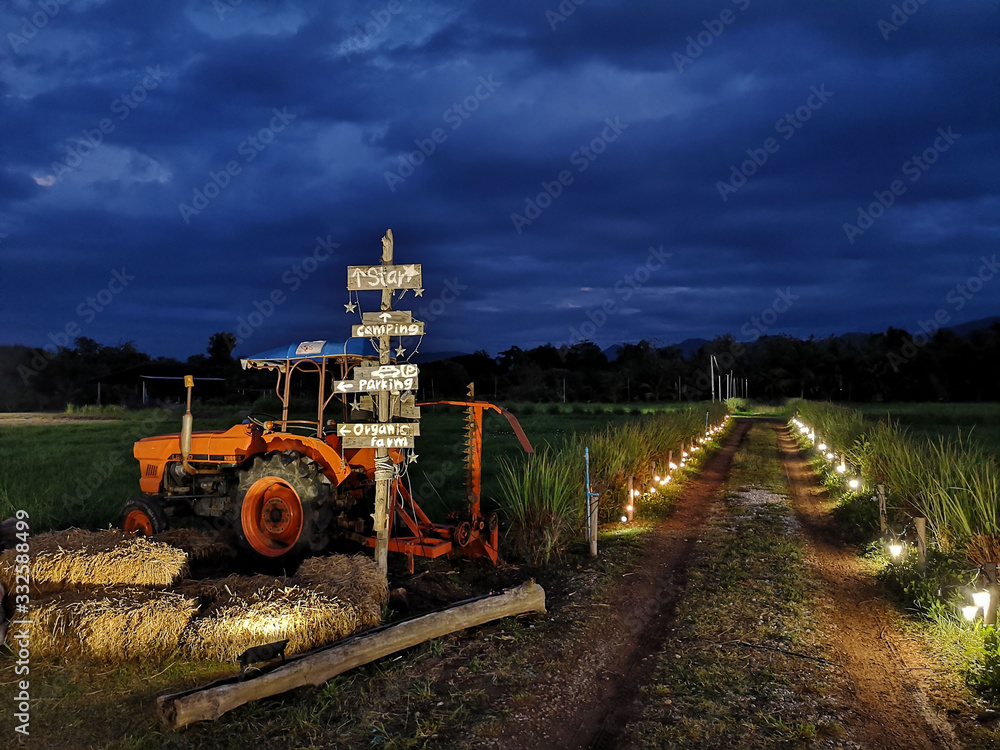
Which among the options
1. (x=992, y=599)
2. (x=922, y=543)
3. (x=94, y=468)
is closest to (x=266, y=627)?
(x=992, y=599)

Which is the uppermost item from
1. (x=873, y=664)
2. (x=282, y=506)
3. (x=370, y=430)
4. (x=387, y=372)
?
(x=387, y=372)

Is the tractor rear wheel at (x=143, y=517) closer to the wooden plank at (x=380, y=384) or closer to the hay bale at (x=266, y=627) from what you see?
the hay bale at (x=266, y=627)

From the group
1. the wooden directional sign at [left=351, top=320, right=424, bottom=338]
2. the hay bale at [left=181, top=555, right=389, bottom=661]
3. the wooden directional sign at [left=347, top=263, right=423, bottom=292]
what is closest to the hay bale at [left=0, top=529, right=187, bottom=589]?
the hay bale at [left=181, top=555, right=389, bottom=661]

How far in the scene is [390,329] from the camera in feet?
19.0

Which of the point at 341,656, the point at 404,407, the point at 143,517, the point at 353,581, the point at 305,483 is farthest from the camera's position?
the point at 143,517

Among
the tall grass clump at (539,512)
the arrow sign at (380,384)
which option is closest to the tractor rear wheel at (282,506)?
the arrow sign at (380,384)

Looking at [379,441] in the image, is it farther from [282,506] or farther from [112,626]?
[112,626]

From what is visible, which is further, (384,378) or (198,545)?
(198,545)

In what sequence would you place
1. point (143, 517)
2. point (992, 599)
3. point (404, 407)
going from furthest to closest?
point (143, 517) < point (404, 407) < point (992, 599)

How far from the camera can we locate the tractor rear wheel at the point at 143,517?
23.7ft

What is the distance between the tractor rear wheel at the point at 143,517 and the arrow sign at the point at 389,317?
351 centimetres

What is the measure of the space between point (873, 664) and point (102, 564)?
19.6 ft

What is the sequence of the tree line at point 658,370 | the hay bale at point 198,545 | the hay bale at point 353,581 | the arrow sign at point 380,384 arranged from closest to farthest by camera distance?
the hay bale at point 353,581
the arrow sign at point 380,384
the hay bale at point 198,545
the tree line at point 658,370

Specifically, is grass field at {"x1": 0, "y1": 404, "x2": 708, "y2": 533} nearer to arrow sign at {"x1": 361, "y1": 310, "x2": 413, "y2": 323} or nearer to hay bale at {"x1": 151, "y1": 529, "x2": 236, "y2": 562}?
hay bale at {"x1": 151, "y1": 529, "x2": 236, "y2": 562}
